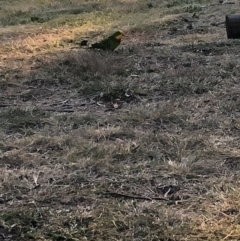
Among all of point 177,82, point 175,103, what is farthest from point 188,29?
point 175,103

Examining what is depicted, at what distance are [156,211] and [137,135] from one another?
1.22 m

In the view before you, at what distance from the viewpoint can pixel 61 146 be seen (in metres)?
3.79

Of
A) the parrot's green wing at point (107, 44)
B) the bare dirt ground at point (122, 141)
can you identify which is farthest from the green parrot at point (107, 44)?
the bare dirt ground at point (122, 141)

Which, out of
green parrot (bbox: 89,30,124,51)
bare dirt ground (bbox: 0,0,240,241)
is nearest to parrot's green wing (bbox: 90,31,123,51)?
green parrot (bbox: 89,30,124,51)

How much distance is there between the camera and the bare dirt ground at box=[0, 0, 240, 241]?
2.72 meters

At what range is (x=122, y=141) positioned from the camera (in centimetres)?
385

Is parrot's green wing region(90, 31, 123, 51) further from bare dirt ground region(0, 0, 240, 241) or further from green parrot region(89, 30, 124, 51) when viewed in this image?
bare dirt ground region(0, 0, 240, 241)

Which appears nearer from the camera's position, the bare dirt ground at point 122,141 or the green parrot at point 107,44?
the bare dirt ground at point 122,141

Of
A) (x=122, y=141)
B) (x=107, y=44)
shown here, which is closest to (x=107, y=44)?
(x=107, y=44)

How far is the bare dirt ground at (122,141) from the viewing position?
2.72 meters

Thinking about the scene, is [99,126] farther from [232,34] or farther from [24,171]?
[232,34]

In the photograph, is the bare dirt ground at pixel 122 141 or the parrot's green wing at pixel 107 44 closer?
the bare dirt ground at pixel 122 141

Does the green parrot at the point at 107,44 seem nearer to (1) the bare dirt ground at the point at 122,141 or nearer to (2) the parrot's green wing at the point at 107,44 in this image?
(2) the parrot's green wing at the point at 107,44

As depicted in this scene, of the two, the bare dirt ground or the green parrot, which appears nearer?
the bare dirt ground
